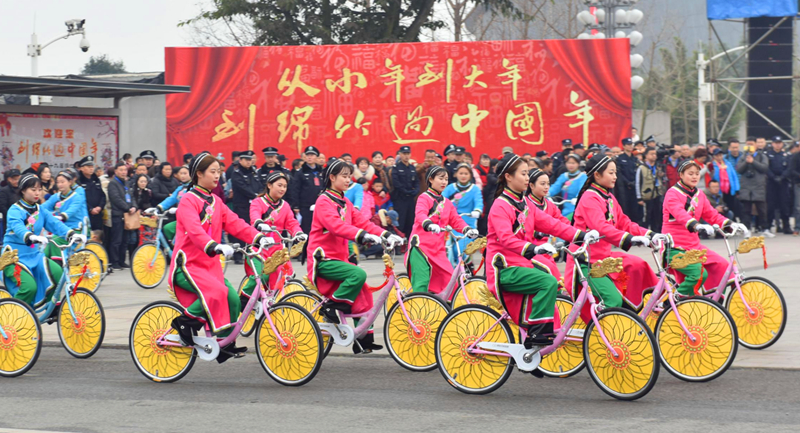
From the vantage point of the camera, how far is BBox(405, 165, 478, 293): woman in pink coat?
1005cm

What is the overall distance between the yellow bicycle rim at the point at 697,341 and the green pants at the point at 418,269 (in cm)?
287

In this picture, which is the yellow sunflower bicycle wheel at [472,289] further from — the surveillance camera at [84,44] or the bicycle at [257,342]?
the surveillance camera at [84,44]

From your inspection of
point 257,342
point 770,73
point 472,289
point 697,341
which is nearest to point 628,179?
point 770,73

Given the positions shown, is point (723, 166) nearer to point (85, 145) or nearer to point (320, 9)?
point (85, 145)

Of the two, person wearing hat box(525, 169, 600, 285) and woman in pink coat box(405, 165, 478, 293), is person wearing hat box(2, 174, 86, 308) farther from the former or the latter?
person wearing hat box(525, 169, 600, 285)

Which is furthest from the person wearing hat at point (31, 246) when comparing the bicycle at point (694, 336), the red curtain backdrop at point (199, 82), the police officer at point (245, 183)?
the red curtain backdrop at point (199, 82)

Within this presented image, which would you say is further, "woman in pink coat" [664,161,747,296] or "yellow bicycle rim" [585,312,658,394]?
"woman in pink coat" [664,161,747,296]

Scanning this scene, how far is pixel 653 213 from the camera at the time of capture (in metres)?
19.2

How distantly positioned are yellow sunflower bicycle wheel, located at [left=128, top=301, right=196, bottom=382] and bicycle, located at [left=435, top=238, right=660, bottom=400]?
205 centimetres

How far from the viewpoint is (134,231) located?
1681 centimetres

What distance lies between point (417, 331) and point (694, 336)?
2.18m

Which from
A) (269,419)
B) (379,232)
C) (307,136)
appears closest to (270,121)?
(307,136)

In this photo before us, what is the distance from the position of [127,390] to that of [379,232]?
7.71 ft

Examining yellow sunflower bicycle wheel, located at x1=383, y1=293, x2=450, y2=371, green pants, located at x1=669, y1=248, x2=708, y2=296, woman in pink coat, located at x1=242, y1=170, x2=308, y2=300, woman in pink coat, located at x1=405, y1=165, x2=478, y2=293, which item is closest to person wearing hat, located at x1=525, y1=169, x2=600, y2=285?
yellow sunflower bicycle wheel, located at x1=383, y1=293, x2=450, y2=371
